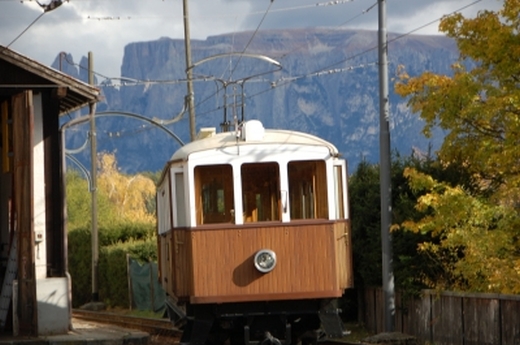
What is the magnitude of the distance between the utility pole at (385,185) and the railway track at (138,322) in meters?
4.71

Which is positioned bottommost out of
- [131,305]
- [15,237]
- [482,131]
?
[131,305]

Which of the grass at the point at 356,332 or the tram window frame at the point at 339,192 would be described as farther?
the grass at the point at 356,332

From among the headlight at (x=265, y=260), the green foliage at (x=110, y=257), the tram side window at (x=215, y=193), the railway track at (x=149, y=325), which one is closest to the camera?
the headlight at (x=265, y=260)

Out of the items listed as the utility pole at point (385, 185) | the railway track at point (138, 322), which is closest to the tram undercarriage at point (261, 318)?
the utility pole at point (385, 185)

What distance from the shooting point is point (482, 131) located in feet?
57.2

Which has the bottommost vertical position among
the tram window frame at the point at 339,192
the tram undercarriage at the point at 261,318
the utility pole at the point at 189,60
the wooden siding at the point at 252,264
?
the tram undercarriage at the point at 261,318

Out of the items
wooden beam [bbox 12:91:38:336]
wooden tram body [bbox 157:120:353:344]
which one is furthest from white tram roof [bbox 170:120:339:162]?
wooden beam [bbox 12:91:38:336]

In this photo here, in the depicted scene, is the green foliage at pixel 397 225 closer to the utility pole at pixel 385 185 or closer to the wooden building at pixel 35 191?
the utility pole at pixel 385 185

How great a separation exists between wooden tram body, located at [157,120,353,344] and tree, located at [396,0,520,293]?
8.60 ft

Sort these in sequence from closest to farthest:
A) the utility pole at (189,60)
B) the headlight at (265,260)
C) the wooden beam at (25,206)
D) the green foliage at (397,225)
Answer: the headlight at (265,260) < the wooden beam at (25,206) < the green foliage at (397,225) < the utility pole at (189,60)

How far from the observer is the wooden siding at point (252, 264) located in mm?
14070

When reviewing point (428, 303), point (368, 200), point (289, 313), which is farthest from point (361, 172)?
point (289, 313)

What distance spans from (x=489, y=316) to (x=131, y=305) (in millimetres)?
19144

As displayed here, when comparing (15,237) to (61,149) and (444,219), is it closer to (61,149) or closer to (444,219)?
(61,149)
